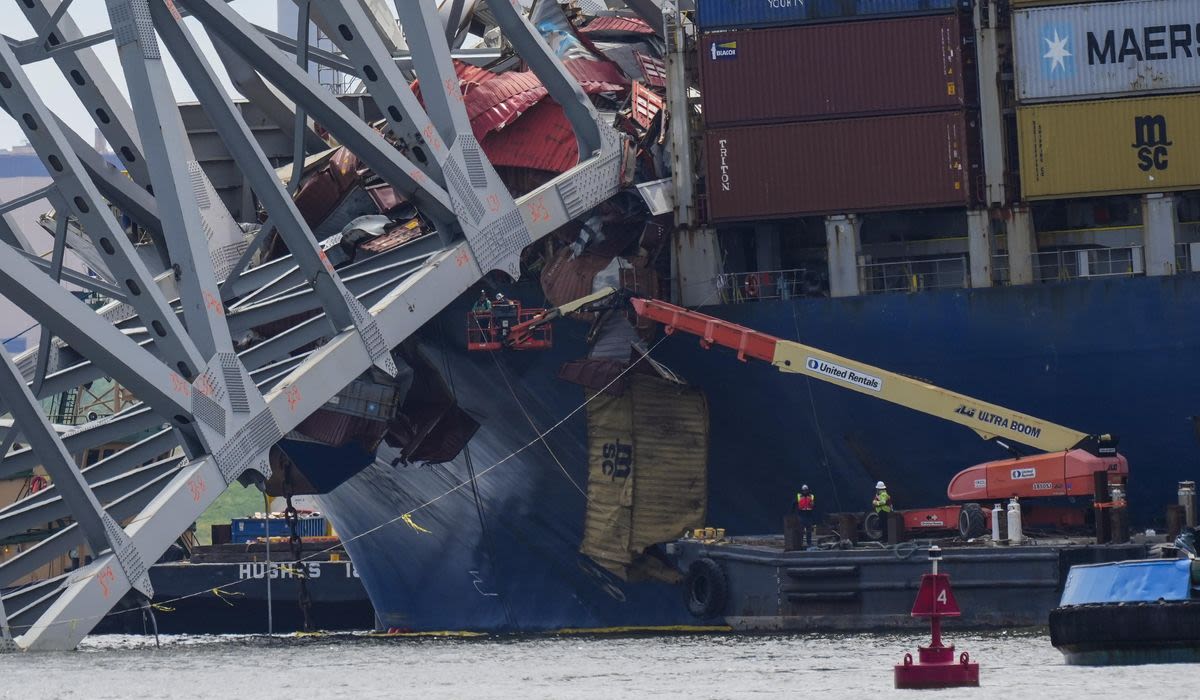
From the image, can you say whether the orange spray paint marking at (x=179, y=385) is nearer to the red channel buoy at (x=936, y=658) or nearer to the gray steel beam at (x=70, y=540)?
the gray steel beam at (x=70, y=540)

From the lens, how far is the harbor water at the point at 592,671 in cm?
2917

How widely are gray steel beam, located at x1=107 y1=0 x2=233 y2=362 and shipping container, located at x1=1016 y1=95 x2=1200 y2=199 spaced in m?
19.7

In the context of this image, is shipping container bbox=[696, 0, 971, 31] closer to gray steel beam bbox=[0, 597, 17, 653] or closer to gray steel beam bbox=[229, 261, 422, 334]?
gray steel beam bbox=[229, 261, 422, 334]

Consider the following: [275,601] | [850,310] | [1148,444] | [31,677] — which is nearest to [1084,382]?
[1148,444]

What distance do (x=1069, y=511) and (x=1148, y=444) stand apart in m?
3.76

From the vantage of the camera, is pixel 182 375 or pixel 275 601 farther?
pixel 275 601

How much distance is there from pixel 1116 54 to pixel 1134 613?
21.0 meters

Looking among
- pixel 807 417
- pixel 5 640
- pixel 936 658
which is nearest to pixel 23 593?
pixel 5 640

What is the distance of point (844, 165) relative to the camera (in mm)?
47281

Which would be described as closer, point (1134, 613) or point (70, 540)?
point (1134, 613)

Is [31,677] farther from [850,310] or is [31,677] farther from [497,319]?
[850,310]

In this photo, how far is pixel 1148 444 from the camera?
4478 centimetres

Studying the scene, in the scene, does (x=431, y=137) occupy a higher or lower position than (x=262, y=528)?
higher

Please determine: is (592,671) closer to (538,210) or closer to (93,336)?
(93,336)
